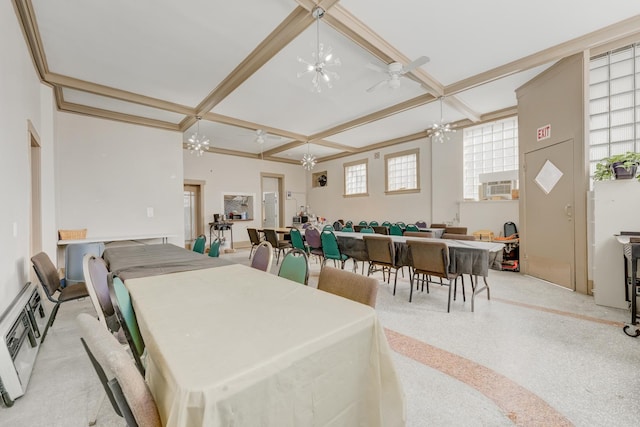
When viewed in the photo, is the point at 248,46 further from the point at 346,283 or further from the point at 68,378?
the point at 68,378

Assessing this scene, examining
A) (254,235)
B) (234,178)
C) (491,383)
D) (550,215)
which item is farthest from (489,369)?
(234,178)

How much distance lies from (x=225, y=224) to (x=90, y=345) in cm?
762

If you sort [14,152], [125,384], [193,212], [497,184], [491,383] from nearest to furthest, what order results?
[125,384] → [491,383] → [14,152] → [497,184] → [193,212]

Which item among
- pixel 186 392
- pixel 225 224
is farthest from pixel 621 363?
pixel 225 224

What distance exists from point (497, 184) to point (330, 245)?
4.29 metres

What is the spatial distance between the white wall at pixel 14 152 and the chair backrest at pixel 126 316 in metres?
1.43

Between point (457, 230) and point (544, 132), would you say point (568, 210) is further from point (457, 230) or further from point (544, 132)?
point (457, 230)

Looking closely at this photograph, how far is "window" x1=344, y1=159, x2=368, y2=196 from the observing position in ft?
30.3

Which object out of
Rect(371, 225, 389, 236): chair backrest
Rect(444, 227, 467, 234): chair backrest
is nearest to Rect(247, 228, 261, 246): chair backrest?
Rect(371, 225, 389, 236): chair backrest

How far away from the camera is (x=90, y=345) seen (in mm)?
898

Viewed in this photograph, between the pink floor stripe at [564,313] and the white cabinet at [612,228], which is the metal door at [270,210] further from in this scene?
the white cabinet at [612,228]

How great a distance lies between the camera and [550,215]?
13.6 feet

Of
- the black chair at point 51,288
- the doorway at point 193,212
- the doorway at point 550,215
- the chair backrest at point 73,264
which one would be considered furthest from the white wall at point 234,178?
the doorway at point 550,215

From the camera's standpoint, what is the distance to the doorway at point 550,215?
3820 mm
